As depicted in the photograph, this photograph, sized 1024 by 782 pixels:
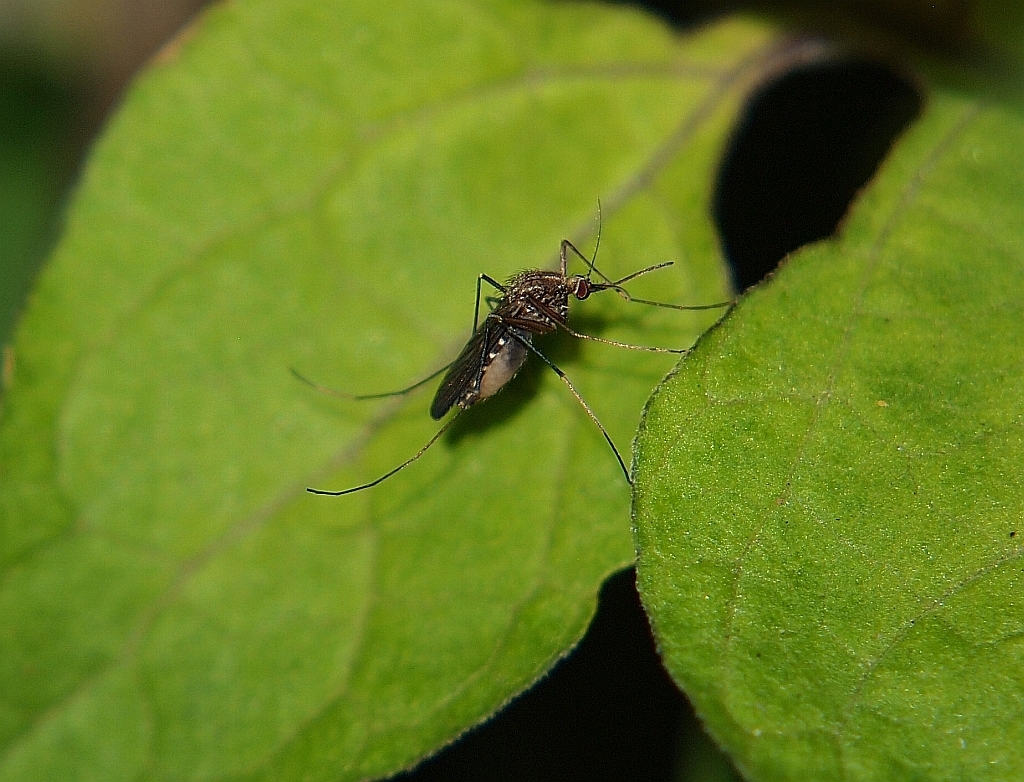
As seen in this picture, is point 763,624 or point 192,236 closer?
point 763,624

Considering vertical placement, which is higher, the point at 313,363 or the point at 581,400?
the point at 313,363

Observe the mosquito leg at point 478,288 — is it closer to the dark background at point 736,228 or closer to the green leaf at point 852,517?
the dark background at point 736,228

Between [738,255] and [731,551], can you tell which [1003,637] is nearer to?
[731,551]

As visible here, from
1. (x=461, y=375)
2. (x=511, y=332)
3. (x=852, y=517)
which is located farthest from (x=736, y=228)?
(x=852, y=517)

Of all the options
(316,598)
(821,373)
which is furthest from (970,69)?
(316,598)

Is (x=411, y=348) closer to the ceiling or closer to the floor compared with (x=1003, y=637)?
closer to the ceiling

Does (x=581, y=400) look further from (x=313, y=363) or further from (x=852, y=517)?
(x=852, y=517)


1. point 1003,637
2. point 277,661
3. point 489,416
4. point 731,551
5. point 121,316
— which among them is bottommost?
point 1003,637
